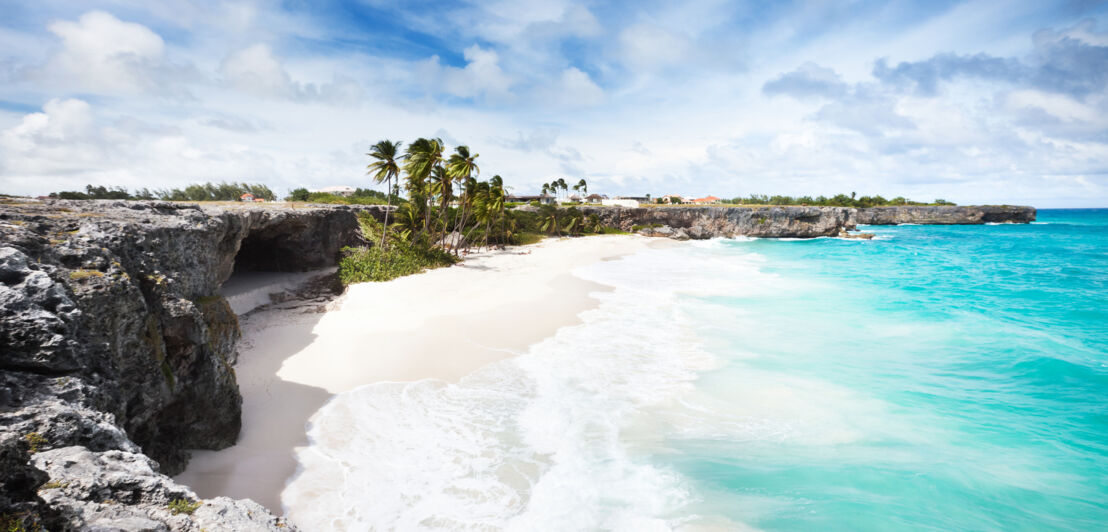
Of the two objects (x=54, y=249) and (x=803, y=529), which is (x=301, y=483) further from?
(x=803, y=529)

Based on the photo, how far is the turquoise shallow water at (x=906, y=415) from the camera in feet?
20.5

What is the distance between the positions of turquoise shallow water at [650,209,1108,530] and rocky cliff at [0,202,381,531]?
608cm

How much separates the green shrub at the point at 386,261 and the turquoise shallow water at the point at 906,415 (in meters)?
12.5

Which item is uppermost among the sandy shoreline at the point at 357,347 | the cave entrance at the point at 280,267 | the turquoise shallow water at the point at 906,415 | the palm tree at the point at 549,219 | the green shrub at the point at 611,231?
the palm tree at the point at 549,219

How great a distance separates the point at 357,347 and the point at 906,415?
1176 cm

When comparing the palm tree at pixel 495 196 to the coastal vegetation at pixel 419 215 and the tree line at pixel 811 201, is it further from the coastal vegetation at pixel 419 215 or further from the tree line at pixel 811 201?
the tree line at pixel 811 201

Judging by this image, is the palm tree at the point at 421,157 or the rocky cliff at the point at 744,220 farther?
the rocky cliff at the point at 744,220

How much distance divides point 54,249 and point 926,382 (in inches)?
622

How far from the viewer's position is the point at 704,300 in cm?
1786

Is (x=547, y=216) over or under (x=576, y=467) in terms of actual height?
over

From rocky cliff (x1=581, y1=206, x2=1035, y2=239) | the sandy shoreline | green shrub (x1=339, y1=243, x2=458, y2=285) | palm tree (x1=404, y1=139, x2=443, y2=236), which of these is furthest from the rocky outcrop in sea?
rocky cliff (x1=581, y1=206, x2=1035, y2=239)

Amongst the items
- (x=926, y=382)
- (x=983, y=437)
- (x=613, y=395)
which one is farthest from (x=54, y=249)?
(x=926, y=382)

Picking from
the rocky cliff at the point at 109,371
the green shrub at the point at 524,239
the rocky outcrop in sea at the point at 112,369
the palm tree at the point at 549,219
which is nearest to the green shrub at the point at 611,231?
the palm tree at the point at 549,219

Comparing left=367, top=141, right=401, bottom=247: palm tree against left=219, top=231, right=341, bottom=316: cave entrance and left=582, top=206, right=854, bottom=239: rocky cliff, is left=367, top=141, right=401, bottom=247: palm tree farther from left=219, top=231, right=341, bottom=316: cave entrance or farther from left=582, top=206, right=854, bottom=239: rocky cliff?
left=582, top=206, right=854, bottom=239: rocky cliff
